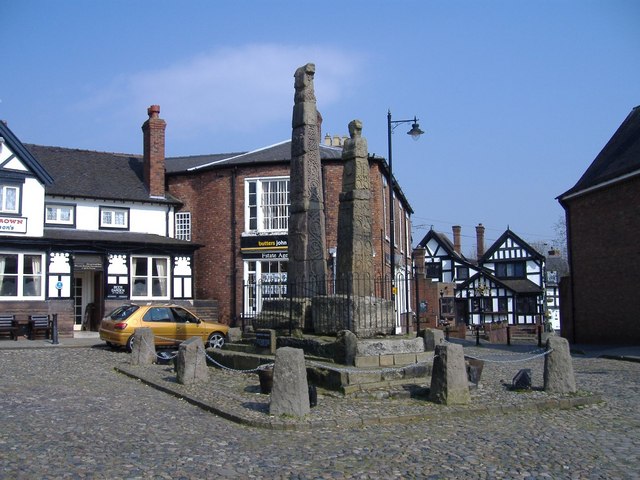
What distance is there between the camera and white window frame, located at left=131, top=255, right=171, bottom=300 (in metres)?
28.5

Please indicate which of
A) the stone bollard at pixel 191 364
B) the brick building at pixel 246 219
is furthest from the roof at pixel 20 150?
the stone bollard at pixel 191 364

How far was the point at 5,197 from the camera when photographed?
2595 cm

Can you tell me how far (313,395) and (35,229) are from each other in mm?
20091

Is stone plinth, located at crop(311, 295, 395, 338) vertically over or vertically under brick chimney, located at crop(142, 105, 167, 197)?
under

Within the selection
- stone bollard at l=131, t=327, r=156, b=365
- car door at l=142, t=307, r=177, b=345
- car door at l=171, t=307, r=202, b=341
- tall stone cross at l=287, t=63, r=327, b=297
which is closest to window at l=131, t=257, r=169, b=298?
car door at l=171, t=307, r=202, b=341

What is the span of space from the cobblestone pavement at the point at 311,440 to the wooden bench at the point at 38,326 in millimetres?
13651

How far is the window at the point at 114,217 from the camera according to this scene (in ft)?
95.7

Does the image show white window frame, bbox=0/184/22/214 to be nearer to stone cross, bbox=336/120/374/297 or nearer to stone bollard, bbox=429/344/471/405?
stone cross, bbox=336/120/374/297

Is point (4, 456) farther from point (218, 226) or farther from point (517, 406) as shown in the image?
point (218, 226)

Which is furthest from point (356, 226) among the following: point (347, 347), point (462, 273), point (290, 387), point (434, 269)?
point (434, 269)

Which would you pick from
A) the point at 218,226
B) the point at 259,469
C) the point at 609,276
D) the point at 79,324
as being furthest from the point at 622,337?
the point at 79,324

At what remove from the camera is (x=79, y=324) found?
2891 cm

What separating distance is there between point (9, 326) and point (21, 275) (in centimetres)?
229

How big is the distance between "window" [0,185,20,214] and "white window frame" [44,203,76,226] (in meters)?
1.84
